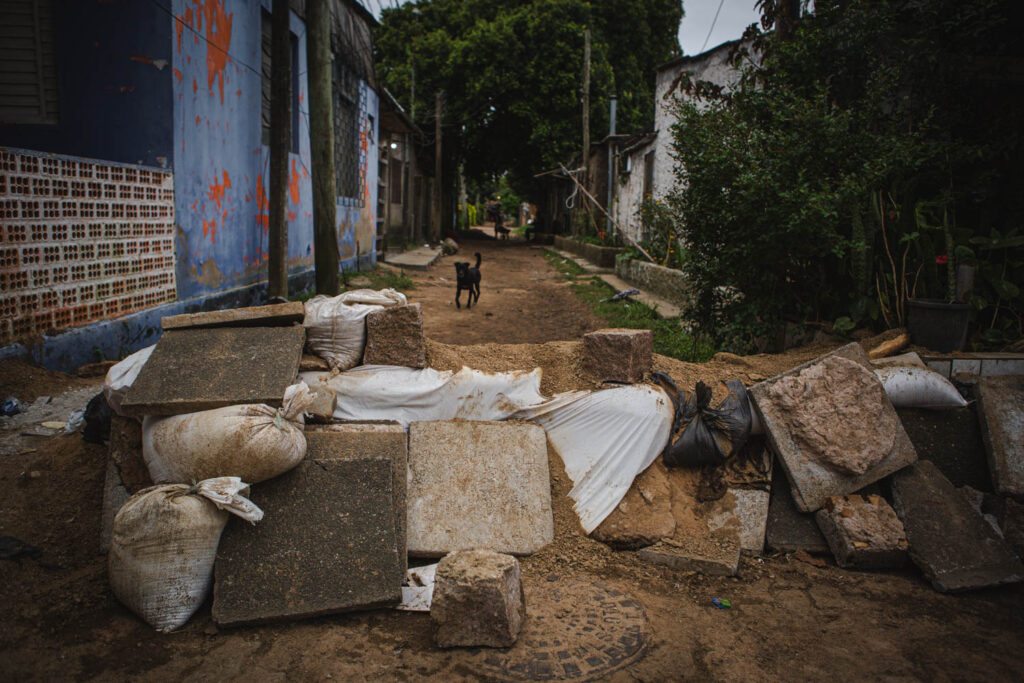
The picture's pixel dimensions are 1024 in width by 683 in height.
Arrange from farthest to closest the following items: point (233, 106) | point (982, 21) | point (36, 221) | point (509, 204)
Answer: point (509, 204) < point (233, 106) < point (982, 21) < point (36, 221)

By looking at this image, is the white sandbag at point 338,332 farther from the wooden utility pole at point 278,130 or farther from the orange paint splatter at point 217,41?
the wooden utility pole at point 278,130

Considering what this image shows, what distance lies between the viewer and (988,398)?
12.6 ft

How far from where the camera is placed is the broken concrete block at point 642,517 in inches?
130

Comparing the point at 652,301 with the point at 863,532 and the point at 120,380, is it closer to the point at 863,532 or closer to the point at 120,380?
the point at 863,532

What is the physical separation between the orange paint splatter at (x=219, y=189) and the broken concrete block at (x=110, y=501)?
421cm

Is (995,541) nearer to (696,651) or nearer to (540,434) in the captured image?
(696,651)

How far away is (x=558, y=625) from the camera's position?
269 cm

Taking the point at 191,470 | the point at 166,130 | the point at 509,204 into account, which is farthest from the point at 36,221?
the point at 509,204

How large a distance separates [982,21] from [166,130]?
6220 millimetres

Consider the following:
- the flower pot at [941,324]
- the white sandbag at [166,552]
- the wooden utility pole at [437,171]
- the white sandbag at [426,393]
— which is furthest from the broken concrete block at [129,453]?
the wooden utility pole at [437,171]

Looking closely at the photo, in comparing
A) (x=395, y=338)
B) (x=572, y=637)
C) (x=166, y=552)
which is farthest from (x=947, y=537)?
(x=166, y=552)

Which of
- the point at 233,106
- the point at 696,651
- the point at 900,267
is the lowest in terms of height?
the point at 696,651

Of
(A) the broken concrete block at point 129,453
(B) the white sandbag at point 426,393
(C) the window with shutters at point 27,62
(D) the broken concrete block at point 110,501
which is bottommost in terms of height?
(D) the broken concrete block at point 110,501

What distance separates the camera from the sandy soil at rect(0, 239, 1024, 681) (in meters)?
2.41
